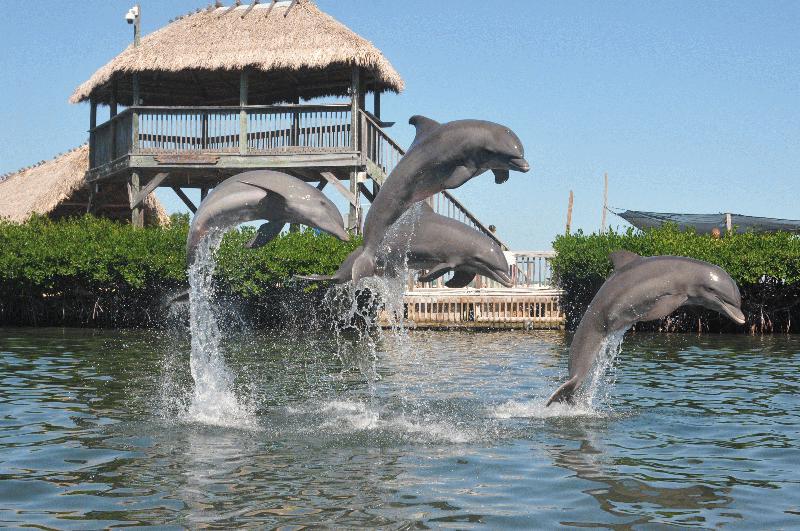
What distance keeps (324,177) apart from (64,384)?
457 inches

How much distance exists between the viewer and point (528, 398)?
37.9 ft

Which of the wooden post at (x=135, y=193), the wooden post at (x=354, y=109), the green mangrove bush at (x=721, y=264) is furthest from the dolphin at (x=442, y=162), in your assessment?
the wooden post at (x=135, y=193)

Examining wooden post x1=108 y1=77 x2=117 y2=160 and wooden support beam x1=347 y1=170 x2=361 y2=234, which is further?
wooden post x1=108 y1=77 x2=117 y2=160

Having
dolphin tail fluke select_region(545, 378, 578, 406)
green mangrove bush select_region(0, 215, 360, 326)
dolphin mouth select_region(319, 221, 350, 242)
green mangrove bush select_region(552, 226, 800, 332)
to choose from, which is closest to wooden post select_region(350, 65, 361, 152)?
green mangrove bush select_region(0, 215, 360, 326)

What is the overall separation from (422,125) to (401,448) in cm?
263

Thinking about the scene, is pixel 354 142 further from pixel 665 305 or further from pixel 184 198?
pixel 665 305

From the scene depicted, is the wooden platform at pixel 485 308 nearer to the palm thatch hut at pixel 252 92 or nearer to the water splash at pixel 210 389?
the palm thatch hut at pixel 252 92

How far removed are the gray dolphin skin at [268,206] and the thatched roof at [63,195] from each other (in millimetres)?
21117

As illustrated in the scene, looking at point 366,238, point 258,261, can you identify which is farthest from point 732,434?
point 258,261

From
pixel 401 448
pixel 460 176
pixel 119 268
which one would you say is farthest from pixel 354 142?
pixel 460 176

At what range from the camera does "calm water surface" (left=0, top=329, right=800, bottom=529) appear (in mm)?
6453

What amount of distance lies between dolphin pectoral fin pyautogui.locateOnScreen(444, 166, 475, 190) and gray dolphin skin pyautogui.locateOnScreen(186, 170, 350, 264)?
108 centimetres

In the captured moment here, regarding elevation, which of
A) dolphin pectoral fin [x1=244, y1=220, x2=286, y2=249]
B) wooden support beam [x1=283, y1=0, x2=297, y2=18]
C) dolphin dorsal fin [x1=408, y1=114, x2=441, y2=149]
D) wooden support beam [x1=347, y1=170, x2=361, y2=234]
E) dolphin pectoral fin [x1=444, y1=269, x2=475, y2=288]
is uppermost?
wooden support beam [x1=283, y1=0, x2=297, y2=18]

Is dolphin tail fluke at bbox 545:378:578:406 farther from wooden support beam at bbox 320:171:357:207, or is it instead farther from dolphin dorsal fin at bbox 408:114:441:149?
wooden support beam at bbox 320:171:357:207
